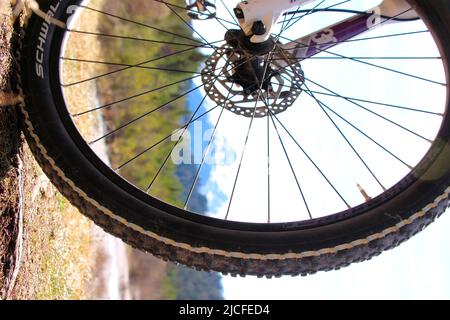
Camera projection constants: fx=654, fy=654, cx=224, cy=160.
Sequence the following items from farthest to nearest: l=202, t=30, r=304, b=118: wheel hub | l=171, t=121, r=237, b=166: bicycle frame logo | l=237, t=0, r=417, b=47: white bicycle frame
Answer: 1. l=171, t=121, r=237, b=166: bicycle frame logo
2. l=202, t=30, r=304, b=118: wheel hub
3. l=237, t=0, r=417, b=47: white bicycle frame

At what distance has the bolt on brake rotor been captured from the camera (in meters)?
1.96

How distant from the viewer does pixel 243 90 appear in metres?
1.98

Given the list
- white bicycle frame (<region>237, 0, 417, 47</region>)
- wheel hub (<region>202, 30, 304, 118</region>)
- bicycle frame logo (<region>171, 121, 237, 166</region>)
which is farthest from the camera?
bicycle frame logo (<region>171, 121, 237, 166</region>)

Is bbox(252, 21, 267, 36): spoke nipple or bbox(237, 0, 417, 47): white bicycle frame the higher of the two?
bbox(237, 0, 417, 47): white bicycle frame

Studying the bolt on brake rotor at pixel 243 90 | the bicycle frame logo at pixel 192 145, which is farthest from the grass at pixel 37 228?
the bolt on brake rotor at pixel 243 90

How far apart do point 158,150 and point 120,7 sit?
3.78 feet

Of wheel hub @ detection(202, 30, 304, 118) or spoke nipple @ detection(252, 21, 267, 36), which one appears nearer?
spoke nipple @ detection(252, 21, 267, 36)

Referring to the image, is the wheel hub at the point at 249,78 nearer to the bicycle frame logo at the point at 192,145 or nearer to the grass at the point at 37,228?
the bicycle frame logo at the point at 192,145

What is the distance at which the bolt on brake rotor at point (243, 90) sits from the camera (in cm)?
196

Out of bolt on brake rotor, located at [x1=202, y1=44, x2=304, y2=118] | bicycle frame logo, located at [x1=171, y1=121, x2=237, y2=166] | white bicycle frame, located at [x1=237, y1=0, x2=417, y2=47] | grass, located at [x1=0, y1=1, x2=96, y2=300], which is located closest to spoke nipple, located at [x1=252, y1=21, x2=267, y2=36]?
white bicycle frame, located at [x1=237, y1=0, x2=417, y2=47]

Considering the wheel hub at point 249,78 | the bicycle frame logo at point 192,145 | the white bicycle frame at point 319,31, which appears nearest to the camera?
the white bicycle frame at point 319,31

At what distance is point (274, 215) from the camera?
255cm

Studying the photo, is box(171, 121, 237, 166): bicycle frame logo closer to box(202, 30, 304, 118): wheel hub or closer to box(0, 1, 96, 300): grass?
box(202, 30, 304, 118): wheel hub
